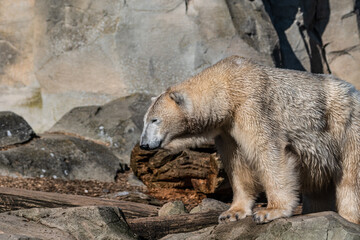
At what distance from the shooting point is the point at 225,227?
4.34 metres

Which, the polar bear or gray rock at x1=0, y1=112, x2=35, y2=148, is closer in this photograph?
the polar bear

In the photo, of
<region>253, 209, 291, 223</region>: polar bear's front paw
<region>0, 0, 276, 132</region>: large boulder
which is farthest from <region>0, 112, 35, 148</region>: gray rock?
→ <region>253, 209, 291, 223</region>: polar bear's front paw

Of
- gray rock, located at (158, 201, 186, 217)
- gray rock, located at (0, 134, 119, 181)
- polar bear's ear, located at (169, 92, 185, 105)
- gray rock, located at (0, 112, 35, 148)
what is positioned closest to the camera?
polar bear's ear, located at (169, 92, 185, 105)

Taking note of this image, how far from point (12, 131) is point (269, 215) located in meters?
5.48

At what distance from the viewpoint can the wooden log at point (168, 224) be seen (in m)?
4.59

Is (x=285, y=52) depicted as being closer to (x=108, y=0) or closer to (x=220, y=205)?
(x=108, y=0)

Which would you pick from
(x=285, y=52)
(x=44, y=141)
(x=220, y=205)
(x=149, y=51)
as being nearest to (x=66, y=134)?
(x=44, y=141)

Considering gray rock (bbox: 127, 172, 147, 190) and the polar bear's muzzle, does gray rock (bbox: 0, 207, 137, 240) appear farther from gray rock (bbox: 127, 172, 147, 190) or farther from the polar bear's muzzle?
gray rock (bbox: 127, 172, 147, 190)

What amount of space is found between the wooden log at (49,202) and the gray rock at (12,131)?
10.9ft

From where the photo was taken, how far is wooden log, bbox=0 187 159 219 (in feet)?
16.1

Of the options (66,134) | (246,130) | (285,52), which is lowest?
(66,134)

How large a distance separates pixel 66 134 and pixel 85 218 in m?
5.69

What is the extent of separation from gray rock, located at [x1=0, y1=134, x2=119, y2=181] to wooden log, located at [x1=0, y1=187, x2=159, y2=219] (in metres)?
2.56

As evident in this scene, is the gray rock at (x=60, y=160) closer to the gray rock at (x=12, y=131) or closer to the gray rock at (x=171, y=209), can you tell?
the gray rock at (x=12, y=131)
